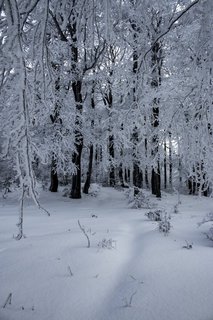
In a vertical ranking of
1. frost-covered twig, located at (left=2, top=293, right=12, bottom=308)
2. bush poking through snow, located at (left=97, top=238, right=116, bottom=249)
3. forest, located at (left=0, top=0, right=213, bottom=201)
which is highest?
forest, located at (left=0, top=0, right=213, bottom=201)

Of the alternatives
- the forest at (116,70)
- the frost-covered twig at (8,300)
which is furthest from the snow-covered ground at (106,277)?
the forest at (116,70)

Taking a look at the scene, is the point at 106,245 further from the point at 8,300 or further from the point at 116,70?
the point at 116,70

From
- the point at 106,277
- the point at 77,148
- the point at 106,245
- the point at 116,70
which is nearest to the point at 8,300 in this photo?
the point at 106,277

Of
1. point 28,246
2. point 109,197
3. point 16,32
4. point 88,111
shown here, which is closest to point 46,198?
point 109,197

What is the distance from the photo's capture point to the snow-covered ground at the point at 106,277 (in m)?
3.10

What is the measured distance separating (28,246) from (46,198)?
9.70 metres

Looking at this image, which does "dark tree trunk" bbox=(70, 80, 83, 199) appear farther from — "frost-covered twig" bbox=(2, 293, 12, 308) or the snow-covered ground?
"frost-covered twig" bbox=(2, 293, 12, 308)

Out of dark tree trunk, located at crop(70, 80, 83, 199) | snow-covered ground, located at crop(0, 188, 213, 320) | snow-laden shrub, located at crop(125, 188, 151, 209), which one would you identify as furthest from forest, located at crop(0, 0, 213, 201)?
dark tree trunk, located at crop(70, 80, 83, 199)

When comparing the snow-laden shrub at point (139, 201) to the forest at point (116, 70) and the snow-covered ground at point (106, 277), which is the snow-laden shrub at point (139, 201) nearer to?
the snow-covered ground at point (106, 277)

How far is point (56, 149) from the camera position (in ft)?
40.1

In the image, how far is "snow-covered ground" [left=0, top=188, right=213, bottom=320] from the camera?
122 inches

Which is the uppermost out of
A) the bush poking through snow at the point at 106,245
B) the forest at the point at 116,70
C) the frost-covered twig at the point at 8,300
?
the forest at the point at 116,70

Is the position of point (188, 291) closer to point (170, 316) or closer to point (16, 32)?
point (170, 316)

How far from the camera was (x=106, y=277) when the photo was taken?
3.86 meters
